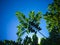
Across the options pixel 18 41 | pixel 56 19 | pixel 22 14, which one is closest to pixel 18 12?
pixel 22 14

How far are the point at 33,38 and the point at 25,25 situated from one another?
5.31m

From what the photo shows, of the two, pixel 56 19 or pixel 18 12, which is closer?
pixel 56 19

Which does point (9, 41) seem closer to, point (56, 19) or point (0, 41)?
point (0, 41)

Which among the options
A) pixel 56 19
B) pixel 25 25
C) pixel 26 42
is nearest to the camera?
pixel 56 19

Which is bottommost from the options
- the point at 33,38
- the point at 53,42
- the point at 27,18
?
the point at 53,42

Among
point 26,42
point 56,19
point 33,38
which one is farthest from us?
point 33,38

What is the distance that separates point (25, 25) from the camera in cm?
2473

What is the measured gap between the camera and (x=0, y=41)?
2705 cm

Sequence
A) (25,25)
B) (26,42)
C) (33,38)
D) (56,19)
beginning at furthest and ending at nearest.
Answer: (33,38) < (26,42) < (25,25) < (56,19)

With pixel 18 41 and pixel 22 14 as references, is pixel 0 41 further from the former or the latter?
pixel 22 14

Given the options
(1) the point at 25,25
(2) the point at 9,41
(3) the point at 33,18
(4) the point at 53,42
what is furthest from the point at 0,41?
(4) the point at 53,42

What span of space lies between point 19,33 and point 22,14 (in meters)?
3.55

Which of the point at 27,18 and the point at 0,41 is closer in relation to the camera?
the point at 27,18

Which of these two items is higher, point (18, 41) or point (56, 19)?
point (56, 19)
